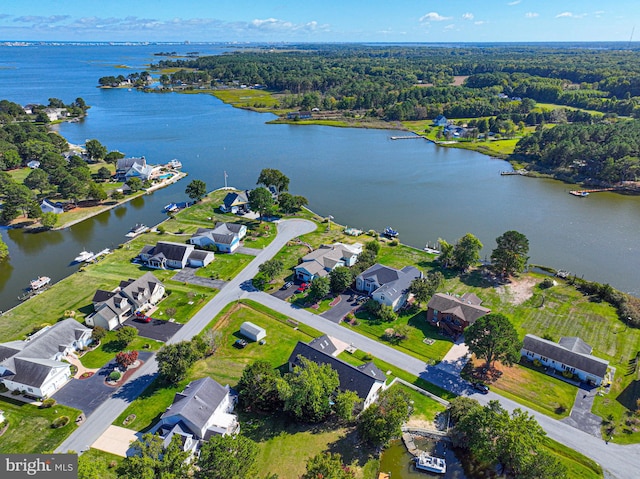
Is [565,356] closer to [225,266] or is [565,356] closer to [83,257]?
[225,266]

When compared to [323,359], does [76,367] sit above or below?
below

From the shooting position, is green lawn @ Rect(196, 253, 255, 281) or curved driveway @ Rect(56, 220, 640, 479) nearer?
curved driveway @ Rect(56, 220, 640, 479)

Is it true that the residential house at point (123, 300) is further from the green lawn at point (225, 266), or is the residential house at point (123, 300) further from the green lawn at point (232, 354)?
the green lawn at point (232, 354)

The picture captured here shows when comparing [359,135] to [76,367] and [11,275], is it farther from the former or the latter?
[76,367]

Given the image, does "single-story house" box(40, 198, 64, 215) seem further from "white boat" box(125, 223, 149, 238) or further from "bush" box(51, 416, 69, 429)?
"bush" box(51, 416, 69, 429)

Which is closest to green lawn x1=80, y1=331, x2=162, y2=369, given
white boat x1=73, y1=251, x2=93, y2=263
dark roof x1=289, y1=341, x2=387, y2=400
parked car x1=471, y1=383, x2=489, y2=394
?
dark roof x1=289, y1=341, x2=387, y2=400

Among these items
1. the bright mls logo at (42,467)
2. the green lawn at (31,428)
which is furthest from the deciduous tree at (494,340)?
the green lawn at (31,428)

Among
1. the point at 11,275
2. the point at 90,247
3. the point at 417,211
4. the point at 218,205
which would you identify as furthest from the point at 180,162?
Answer: the point at 417,211
